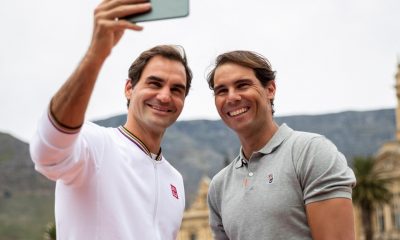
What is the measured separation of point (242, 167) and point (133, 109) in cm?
105

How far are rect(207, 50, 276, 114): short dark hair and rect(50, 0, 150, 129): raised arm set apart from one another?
74.0 inches

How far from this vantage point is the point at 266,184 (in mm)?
5461

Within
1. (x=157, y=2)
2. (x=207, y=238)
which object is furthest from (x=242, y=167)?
(x=207, y=238)

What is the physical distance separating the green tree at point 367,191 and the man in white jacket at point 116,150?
46.2m

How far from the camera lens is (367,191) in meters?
51.1

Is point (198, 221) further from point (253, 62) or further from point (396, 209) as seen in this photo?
point (253, 62)

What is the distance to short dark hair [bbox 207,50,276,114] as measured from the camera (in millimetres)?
5770

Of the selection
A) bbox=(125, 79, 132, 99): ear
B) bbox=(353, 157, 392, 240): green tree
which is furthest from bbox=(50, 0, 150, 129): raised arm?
bbox=(353, 157, 392, 240): green tree

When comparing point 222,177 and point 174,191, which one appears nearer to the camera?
point 174,191

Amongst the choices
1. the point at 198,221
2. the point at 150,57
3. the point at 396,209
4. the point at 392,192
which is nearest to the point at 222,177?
the point at 150,57

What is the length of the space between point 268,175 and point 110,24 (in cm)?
208

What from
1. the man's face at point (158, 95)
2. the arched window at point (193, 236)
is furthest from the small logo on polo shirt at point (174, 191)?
the arched window at point (193, 236)

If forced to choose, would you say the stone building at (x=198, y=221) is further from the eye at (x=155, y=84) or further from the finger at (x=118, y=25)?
the finger at (x=118, y=25)

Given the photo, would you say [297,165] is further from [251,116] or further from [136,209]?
[136,209]
